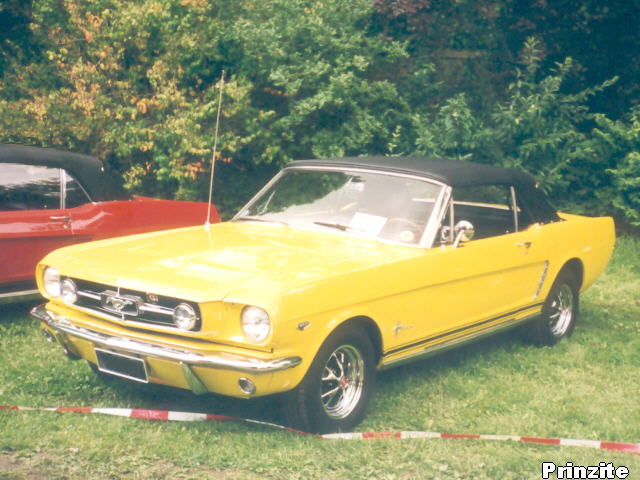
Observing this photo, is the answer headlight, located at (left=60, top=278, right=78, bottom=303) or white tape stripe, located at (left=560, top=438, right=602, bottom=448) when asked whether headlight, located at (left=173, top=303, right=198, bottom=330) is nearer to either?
headlight, located at (left=60, top=278, right=78, bottom=303)

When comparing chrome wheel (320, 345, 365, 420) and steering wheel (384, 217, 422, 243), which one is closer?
chrome wheel (320, 345, 365, 420)

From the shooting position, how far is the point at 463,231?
19.1 ft

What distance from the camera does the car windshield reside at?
19.0ft

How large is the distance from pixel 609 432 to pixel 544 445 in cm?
54

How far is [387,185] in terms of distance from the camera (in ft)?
19.7

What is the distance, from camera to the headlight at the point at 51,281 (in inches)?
210

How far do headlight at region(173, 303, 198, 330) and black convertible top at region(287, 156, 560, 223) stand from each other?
2080 mm

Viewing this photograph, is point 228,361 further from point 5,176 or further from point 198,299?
point 5,176

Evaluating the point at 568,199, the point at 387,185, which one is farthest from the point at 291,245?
the point at 568,199

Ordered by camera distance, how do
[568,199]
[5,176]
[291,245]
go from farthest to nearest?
[568,199] → [5,176] → [291,245]

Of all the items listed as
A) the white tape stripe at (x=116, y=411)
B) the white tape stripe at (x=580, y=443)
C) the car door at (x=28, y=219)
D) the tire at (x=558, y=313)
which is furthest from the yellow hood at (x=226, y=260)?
the tire at (x=558, y=313)

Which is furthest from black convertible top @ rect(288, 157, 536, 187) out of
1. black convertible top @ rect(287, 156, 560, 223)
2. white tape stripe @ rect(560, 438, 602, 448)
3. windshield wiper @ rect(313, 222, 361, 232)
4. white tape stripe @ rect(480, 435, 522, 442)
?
white tape stripe @ rect(560, 438, 602, 448)

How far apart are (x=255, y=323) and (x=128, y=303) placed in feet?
2.63

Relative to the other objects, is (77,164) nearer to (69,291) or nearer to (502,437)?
(69,291)
